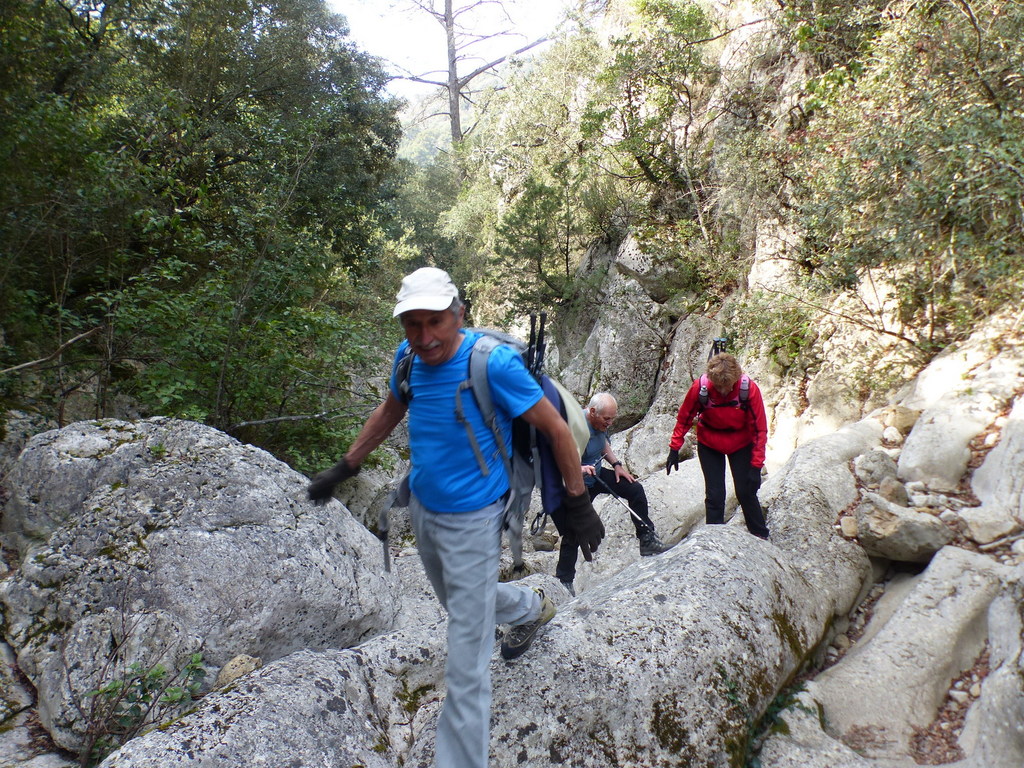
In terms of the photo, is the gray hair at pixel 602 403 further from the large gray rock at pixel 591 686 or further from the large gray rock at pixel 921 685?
the large gray rock at pixel 921 685

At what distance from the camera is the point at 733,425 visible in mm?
5238

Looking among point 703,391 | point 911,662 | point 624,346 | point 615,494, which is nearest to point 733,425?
point 703,391

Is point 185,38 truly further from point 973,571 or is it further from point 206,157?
point 973,571

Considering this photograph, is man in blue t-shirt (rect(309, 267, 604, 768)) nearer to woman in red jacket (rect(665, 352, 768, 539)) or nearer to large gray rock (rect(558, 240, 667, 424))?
A: woman in red jacket (rect(665, 352, 768, 539))

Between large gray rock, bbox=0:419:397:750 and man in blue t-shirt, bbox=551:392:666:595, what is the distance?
1.66 metres

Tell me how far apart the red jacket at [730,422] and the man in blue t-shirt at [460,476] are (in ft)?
9.19

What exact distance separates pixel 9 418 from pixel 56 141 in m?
3.09

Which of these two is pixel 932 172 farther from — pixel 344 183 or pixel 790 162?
pixel 344 183

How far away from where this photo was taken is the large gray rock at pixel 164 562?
3.69 m

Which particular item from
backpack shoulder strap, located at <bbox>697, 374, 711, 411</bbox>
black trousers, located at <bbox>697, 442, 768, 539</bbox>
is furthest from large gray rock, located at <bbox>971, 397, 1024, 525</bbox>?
backpack shoulder strap, located at <bbox>697, 374, 711, 411</bbox>

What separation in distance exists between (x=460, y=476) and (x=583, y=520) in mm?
689

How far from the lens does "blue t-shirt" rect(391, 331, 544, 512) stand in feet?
8.66

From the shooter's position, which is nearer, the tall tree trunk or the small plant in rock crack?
the small plant in rock crack

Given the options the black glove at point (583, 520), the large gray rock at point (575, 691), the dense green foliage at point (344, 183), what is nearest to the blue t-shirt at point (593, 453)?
the large gray rock at point (575, 691)
